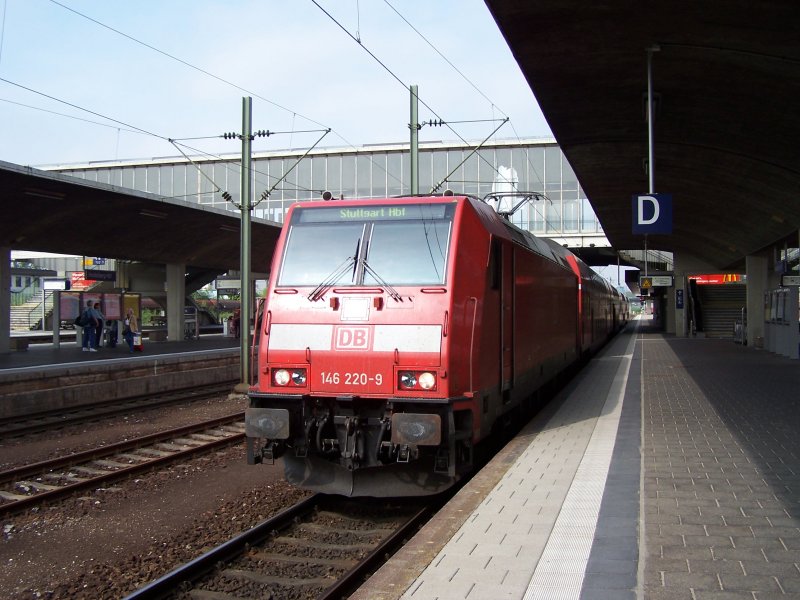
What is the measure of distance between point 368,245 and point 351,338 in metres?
1.08

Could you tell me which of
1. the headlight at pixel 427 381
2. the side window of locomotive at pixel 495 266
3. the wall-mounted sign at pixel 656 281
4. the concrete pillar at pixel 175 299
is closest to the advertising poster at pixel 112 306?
the concrete pillar at pixel 175 299

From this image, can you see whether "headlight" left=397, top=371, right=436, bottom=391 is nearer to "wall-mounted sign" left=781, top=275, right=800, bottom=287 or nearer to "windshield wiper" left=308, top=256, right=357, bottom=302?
"windshield wiper" left=308, top=256, right=357, bottom=302

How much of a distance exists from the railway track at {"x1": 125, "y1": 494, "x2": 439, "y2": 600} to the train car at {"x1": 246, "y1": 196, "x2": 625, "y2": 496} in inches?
14.5

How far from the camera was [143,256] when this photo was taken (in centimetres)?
2758

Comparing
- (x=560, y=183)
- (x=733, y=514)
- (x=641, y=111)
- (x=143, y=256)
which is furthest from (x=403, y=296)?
(x=560, y=183)

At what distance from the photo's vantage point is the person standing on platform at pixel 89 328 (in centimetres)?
2273

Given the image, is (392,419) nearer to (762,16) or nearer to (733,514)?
(733,514)

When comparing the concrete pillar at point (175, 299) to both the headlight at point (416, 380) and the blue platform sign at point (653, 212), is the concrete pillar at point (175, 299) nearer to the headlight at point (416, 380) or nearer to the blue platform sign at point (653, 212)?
the blue platform sign at point (653, 212)

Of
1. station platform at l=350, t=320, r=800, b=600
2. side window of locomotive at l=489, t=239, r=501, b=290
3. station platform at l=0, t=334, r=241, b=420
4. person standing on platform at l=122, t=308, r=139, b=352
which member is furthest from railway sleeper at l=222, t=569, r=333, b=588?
person standing on platform at l=122, t=308, r=139, b=352

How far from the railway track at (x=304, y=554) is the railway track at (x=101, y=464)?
9.52ft

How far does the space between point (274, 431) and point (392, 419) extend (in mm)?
1148

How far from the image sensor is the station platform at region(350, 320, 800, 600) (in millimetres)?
4180

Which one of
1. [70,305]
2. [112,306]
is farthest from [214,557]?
[112,306]

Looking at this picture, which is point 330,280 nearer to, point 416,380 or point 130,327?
point 416,380
